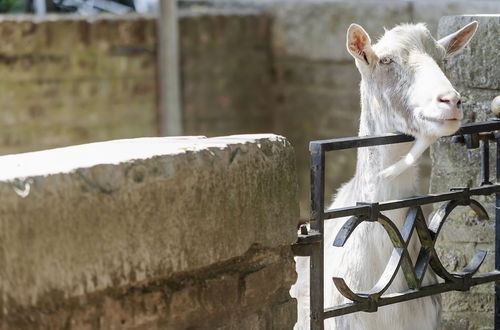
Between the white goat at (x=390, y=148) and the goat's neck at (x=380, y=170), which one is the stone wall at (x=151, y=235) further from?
the goat's neck at (x=380, y=170)

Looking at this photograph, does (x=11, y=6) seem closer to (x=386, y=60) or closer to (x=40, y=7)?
(x=40, y=7)

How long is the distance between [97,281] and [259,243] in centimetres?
53

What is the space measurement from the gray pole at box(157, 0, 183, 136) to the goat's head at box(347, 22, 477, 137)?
19.3 feet

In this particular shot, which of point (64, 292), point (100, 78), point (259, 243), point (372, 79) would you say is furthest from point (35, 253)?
point (100, 78)

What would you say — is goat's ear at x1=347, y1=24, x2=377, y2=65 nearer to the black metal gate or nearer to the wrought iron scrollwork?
the black metal gate

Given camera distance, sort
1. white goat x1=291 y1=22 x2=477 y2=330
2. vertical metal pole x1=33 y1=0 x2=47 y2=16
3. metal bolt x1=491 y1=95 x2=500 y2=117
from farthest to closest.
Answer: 1. vertical metal pole x1=33 y1=0 x2=47 y2=16
2. white goat x1=291 y1=22 x2=477 y2=330
3. metal bolt x1=491 y1=95 x2=500 y2=117

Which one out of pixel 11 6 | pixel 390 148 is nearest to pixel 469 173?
pixel 390 148

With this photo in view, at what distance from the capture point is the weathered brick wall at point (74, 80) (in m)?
9.45

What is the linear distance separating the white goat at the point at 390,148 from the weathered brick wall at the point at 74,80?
5.87 meters

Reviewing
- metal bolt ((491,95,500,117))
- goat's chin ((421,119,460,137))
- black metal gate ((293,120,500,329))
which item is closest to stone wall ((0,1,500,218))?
goat's chin ((421,119,460,137))

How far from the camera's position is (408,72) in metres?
3.91

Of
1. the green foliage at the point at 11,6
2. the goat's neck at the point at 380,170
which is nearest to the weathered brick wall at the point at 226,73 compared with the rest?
the green foliage at the point at 11,6

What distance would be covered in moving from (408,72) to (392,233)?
1.02 meters

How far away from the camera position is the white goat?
3.66 meters
